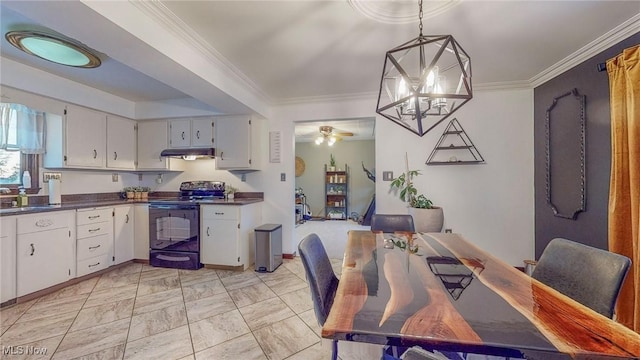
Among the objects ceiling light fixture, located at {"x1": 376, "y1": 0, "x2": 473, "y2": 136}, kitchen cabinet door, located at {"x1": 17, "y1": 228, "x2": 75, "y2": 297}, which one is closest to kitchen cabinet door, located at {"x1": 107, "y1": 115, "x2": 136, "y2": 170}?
kitchen cabinet door, located at {"x1": 17, "y1": 228, "x2": 75, "y2": 297}

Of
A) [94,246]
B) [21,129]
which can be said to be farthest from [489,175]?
[21,129]

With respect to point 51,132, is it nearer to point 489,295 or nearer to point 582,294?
point 489,295

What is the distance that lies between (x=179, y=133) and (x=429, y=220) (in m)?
3.56

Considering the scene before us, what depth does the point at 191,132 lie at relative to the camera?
3.71m

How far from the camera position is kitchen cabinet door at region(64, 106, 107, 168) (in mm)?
3014

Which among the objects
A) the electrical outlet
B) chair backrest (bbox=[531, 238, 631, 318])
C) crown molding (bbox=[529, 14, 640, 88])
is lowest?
chair backrest (bbox=[531, 238, 631, 318])

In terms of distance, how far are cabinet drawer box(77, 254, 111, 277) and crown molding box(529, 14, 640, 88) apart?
Result: 543 cm

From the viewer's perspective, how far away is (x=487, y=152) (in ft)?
10.7

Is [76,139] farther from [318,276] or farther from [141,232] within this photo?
[318,276]

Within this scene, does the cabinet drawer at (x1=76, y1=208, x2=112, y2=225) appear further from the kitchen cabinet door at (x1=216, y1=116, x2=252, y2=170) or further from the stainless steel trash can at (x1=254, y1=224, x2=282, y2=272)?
the stainless steel trash can at (x1=254, y1=224, x2=282, y2=272)

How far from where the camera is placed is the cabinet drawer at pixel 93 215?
2.89 meters

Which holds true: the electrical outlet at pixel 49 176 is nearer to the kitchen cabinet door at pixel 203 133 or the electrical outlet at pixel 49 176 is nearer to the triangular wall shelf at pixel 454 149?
the kitchen cabinet door at pixel 203 133

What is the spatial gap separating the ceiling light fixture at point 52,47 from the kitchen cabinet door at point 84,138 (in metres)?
1.01

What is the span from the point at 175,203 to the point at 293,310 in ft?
6.96
